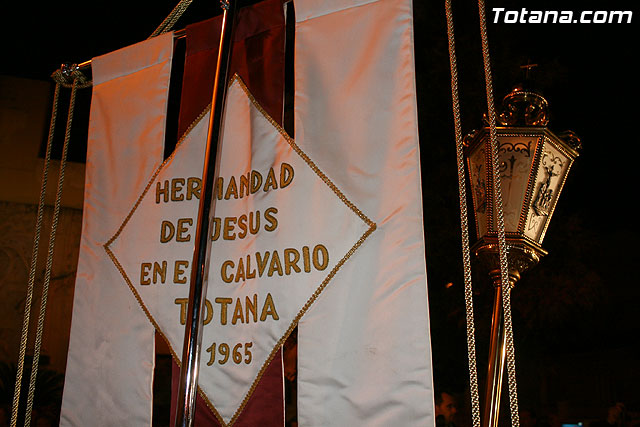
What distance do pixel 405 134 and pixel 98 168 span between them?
1376 millimetres

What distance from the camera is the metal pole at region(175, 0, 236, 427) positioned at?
1428 mm

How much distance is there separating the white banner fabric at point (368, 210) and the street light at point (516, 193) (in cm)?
76

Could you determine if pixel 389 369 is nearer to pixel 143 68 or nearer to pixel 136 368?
pixel 136 368

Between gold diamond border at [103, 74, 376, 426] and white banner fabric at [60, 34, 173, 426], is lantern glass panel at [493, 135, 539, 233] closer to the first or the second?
gold diamond border at [103, 74, 376, 426]

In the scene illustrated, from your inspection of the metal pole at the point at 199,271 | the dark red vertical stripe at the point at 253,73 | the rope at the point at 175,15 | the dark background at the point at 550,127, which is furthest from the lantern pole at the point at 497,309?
the dark background at the point at 550,127

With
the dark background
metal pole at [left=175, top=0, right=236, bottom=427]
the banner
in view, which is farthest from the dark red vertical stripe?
the dark background

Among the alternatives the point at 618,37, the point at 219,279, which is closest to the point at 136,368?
the point at 219,279

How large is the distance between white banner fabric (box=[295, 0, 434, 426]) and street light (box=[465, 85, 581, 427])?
0.76 metres

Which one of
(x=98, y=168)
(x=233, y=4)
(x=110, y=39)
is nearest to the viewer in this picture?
(x=233, y=4)

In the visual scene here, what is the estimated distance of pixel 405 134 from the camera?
69.2 inches

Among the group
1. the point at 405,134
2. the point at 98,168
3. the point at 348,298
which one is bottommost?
the point at 348,298

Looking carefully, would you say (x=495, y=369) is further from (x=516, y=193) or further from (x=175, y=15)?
(x=175, y=15)

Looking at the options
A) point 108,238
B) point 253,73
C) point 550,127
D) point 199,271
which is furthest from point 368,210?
point 550,127

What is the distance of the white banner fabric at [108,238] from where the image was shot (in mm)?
2080
